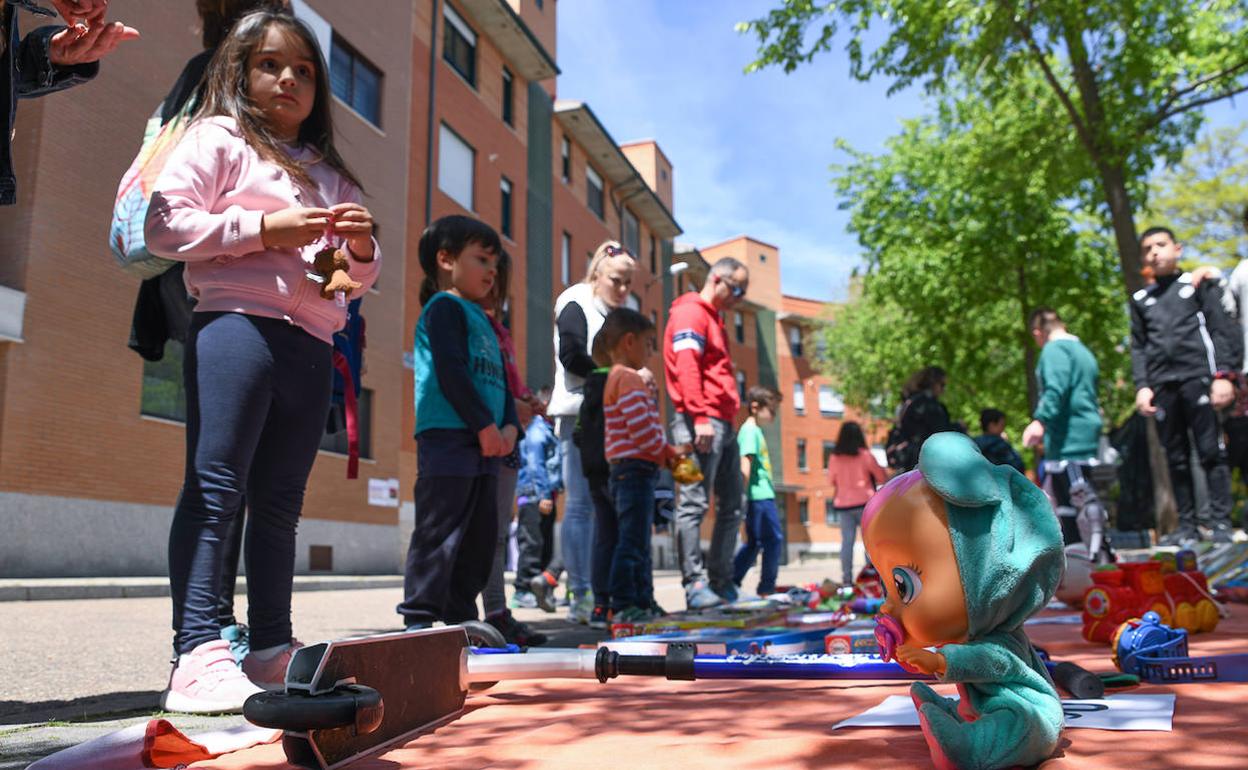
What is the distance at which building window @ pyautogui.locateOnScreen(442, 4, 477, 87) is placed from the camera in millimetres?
21781

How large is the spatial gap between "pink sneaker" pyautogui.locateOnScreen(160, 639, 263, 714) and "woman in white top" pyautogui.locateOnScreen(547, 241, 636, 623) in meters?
3.23

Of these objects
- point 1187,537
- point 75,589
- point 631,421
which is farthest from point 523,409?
point 75,589

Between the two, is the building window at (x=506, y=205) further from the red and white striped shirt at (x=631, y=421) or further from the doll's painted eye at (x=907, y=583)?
the doll's painted eye at (x=907, y=583)

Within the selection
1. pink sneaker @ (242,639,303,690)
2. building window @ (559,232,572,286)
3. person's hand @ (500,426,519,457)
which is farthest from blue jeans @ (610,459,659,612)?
building window @ (559,232,572,286)

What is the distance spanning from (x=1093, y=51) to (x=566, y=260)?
16.9 metres

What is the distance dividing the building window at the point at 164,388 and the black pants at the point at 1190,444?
11376 millimetres

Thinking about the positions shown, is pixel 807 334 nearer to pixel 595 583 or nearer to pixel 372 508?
pixel 372 508

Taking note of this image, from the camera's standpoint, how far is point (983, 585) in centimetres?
170

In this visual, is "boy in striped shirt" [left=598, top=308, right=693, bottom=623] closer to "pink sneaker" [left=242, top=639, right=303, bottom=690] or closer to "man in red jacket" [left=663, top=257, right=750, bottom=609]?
"man in red jacket" [left=663, top=257, right=750, bottom=609]

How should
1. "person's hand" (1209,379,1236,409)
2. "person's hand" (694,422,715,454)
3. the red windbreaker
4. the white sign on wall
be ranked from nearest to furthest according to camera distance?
"person's hand" (694,422,715,454) → the red windbreaker → "person's hand" (1209,379,1236,409) → the white sign on wall

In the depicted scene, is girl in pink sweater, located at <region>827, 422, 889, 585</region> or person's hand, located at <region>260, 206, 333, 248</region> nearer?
person's hand, located at <region>260, 206, 333, 248</region>

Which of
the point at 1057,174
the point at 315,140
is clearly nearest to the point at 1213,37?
the point at 1057,174

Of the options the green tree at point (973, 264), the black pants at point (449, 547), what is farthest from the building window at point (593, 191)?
the black pants at point (449, 547)

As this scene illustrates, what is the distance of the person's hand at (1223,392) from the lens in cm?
639
